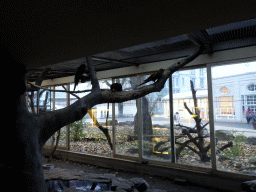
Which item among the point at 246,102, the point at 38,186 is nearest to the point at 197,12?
the point at 38,186

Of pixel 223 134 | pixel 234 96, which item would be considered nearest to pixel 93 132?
pixel 223 134

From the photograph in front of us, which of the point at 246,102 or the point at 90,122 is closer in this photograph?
the point at 246,102

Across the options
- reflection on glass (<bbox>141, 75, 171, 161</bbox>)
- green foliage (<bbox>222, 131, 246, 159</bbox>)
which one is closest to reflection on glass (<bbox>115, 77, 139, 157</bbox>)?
reflection on glass (<bbox>141, 75, 171, 161</bbox>)

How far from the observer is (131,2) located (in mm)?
1097

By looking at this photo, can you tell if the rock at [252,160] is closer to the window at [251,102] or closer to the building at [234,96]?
the building at [234,96]

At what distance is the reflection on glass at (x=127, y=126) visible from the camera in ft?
22.4

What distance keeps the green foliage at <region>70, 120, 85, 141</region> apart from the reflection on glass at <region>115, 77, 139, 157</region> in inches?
76.9

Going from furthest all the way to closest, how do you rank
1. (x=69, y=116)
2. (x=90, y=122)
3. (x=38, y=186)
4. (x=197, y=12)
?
(x=90, y=122), (x=69, y=116), (x=38, y=186), (x=197, y=12)

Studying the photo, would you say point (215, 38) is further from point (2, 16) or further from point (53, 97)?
point (53, 97)

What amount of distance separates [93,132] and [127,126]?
5.64 feet

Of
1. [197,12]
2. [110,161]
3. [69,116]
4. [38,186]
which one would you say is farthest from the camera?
[110,161]

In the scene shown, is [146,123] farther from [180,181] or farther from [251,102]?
[251,102]

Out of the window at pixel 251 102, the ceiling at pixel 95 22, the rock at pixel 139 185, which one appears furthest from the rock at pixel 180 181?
the ceiling at pixel 95 22

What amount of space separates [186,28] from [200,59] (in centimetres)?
443
